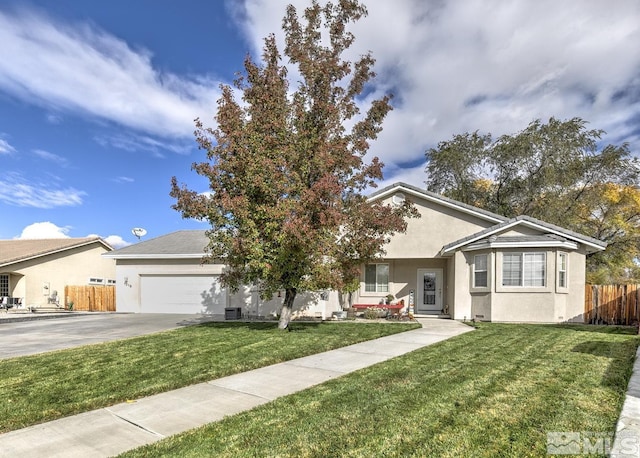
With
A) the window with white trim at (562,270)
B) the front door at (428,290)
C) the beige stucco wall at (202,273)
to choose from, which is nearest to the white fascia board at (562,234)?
the window with white trim at (562,270)

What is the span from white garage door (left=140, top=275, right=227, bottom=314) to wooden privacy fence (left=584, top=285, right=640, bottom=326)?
1673 centimetres

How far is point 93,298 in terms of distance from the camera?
23.2 metres

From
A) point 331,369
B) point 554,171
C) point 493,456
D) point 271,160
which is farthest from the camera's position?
point 554,171

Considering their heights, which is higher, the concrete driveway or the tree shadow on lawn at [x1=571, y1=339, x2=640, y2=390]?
the tree shadow on lawn at [x1=571, y1=339, x2=640, y2=390]

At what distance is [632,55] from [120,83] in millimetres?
21134

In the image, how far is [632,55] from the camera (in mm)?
16203

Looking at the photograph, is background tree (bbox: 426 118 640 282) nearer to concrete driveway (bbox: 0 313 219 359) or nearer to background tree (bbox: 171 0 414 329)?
background tree (bbox: 171 0 414 329)

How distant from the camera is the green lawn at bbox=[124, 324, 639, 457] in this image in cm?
365

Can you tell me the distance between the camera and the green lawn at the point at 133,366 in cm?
520

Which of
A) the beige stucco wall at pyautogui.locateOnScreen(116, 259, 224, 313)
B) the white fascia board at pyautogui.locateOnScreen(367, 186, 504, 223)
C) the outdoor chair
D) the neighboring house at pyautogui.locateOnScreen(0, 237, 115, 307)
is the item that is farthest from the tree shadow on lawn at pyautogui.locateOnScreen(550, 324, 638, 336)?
the neighboring house at pyautogui.locateOnScreen(0, 237, 115, 307)

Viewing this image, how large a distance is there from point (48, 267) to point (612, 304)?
31353 millimetres

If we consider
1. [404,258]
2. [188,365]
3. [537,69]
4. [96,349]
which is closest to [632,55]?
[537,69]

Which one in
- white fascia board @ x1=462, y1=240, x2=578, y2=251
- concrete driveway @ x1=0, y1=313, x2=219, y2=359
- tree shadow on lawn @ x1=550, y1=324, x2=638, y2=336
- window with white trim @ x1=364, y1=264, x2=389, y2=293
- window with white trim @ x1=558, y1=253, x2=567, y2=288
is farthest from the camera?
window with white trim @ x1=364, y1=264, x2=389, y2=293

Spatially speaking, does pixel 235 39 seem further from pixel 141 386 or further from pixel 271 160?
pixel 141 386
